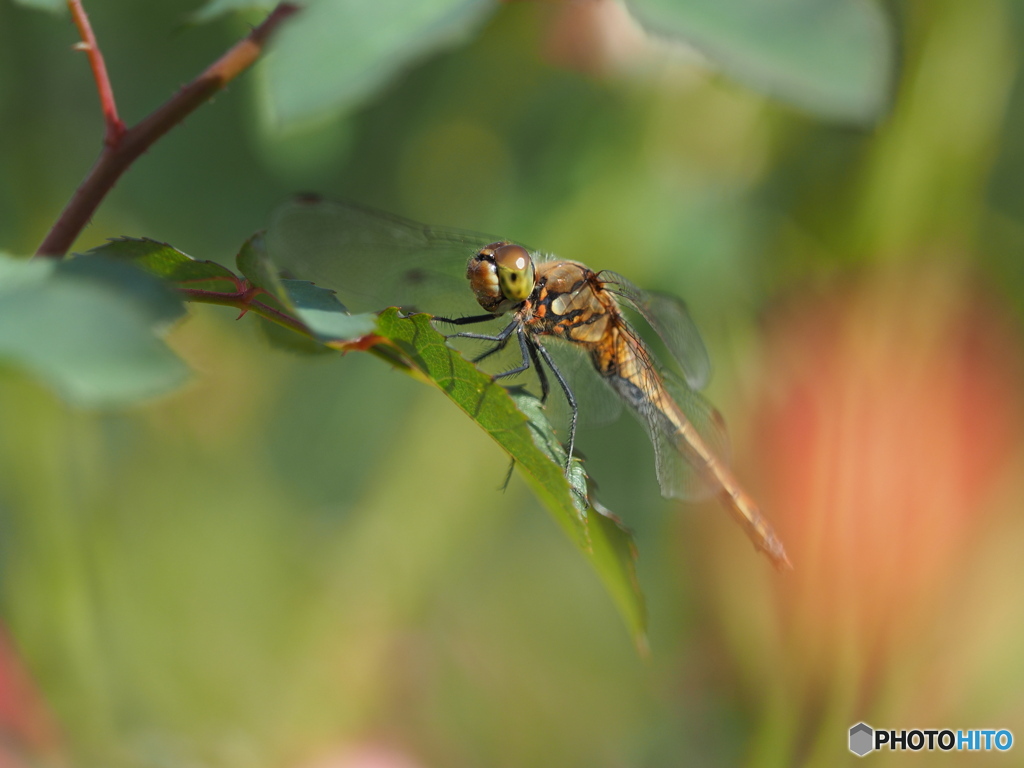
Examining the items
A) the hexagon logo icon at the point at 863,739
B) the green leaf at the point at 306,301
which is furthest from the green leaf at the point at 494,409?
the hexagon logo icon at the point at 863,739

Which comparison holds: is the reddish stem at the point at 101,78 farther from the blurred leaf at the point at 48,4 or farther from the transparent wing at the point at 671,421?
the transparent wing at the point at 671,421

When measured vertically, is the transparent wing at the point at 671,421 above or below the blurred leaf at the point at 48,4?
below

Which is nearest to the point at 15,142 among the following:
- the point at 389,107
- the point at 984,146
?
the point at 389,107

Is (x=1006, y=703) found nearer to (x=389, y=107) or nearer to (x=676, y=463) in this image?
(x=676, y=463)

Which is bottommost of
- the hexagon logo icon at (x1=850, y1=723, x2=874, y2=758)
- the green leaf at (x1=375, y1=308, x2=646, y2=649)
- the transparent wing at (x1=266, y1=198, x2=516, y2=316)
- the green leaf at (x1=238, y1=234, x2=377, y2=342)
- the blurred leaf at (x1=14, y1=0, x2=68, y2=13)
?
the hexagon logo icon at (x1=850, y1=723, x2=874, y2=758)

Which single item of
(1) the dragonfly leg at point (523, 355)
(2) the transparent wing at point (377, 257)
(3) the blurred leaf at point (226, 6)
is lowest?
(1) the dragonfly leg at point (523, 355)

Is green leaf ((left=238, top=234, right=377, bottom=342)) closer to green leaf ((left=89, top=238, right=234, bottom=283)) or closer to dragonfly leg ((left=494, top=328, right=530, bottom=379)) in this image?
green leaf ((left=89, top=238, right=234, bottom=283))

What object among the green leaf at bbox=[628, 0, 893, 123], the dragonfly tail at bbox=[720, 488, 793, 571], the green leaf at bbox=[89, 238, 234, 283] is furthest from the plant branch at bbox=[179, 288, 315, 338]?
the dragonfly tail at bbox=[720, 488, 793, 571]
